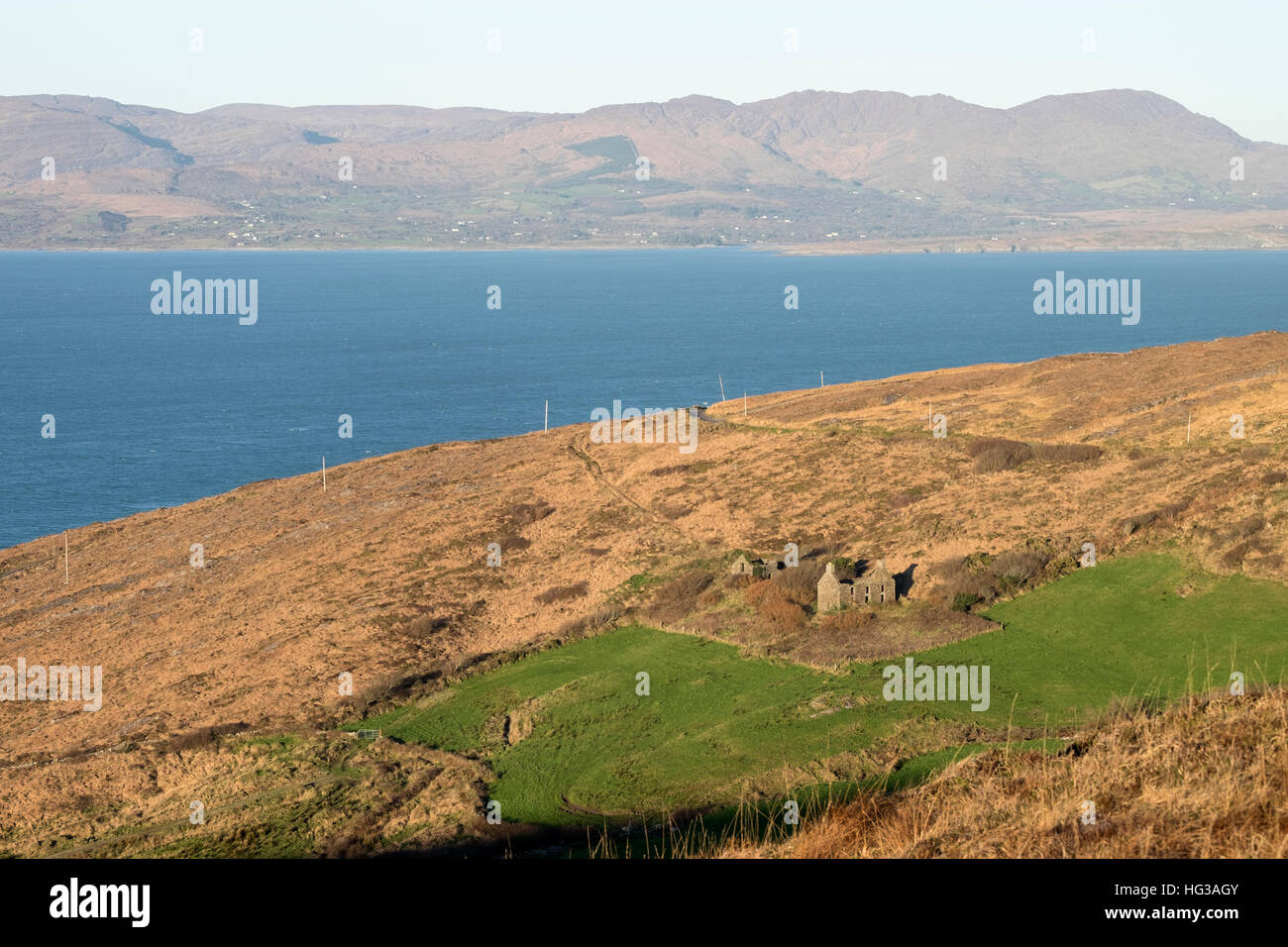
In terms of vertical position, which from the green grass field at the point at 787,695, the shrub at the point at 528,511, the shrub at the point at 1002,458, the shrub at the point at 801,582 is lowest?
the green grass field at the point at 787,695

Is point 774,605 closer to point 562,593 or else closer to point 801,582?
point 801,582

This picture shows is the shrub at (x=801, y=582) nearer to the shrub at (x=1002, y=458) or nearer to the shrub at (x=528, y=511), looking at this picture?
the shrub at (x=1002, y=458)

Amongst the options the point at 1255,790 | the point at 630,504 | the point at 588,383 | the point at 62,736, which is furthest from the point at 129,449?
the point at 1255,790

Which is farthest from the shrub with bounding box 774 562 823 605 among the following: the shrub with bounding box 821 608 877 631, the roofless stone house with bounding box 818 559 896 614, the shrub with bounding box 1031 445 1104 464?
the shrub with bounding box 1031 445 1104 464

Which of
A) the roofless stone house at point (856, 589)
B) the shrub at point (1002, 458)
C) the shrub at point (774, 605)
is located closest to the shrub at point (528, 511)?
the shrub at point (774, 605)

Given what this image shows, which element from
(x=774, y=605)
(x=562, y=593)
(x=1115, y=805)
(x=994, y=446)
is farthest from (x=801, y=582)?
(x=1115, y=805)
